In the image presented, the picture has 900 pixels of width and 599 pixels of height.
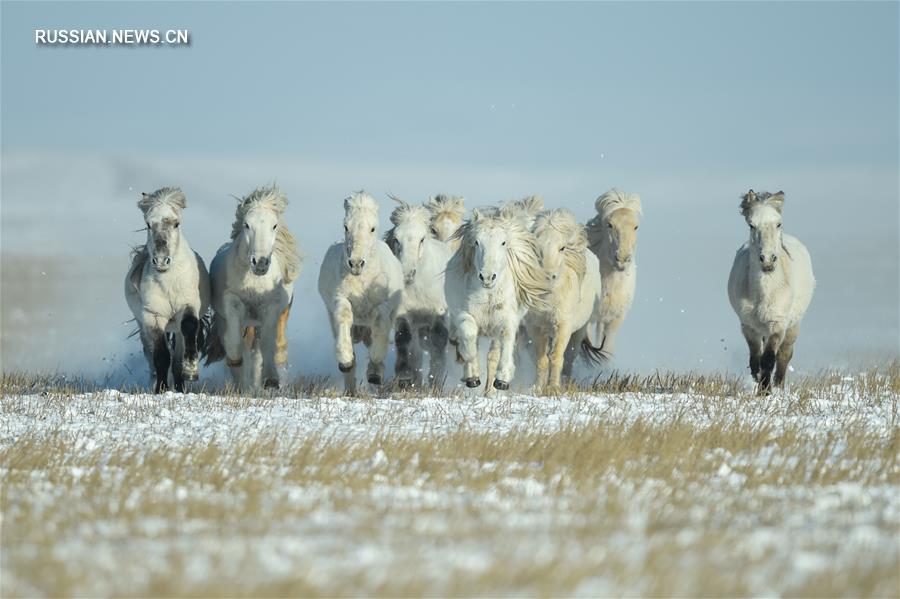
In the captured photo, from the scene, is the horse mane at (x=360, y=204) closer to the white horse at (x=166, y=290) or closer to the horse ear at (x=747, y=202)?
the white horse at (x=166, y=290)

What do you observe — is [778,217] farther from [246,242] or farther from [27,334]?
[27,334]

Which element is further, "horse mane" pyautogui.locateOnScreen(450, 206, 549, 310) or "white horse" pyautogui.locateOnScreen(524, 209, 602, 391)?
"white horse" pyautogui.locateOnScreen(524, 209, 602, 391)

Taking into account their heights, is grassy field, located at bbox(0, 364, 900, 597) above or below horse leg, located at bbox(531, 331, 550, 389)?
below

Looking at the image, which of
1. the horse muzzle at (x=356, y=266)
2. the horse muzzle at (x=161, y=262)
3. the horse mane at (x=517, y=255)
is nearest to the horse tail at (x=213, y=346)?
the horse muzzle at (x=161, y=262)

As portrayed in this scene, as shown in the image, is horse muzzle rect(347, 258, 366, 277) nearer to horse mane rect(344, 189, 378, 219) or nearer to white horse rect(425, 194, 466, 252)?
horse mane rect(344, 189, 378, 219)

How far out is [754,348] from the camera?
14320mm

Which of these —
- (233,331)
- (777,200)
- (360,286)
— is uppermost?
(777,200)

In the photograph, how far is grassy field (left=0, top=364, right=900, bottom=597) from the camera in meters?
4.68

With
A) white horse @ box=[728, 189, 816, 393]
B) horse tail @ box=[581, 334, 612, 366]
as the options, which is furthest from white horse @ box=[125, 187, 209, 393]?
white horse @ box=[728, 189, 816, 393]

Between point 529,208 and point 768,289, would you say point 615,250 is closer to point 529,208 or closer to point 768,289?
point 529,208

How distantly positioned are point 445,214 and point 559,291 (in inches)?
151

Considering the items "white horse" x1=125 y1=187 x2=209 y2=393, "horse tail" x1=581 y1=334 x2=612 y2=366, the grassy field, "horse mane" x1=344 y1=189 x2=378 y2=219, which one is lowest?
the grassy field

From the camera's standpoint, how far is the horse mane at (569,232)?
1432cm

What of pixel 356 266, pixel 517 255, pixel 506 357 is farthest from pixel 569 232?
pixel 356 266
